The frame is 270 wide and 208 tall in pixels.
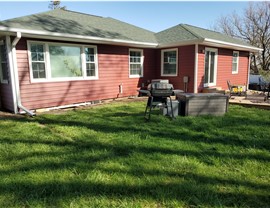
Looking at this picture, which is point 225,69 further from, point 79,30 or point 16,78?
point 16,78

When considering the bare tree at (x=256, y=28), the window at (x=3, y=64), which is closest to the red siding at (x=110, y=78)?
the window at (x=3, y=64)

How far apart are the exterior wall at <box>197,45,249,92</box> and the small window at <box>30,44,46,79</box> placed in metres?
6.36

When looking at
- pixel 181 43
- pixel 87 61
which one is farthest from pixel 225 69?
pixel 87 61

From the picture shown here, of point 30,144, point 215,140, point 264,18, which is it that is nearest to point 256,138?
point 215,140

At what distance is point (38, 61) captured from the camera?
22.4 feet

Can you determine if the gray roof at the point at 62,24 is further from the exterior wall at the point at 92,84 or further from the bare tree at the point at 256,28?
the bare tree at the point at 256,28

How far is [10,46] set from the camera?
6.13 metres

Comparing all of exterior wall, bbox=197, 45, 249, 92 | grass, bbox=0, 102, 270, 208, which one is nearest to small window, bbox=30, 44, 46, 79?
grass, bbox=0, 102, 270, 208

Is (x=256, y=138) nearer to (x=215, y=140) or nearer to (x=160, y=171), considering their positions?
(x=215, y=140)

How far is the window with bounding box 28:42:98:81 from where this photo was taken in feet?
22.3

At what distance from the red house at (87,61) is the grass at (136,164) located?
223 cm

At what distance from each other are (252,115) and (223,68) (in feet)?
19.8

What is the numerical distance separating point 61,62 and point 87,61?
1052 millimetres

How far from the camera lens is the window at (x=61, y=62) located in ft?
22.3
